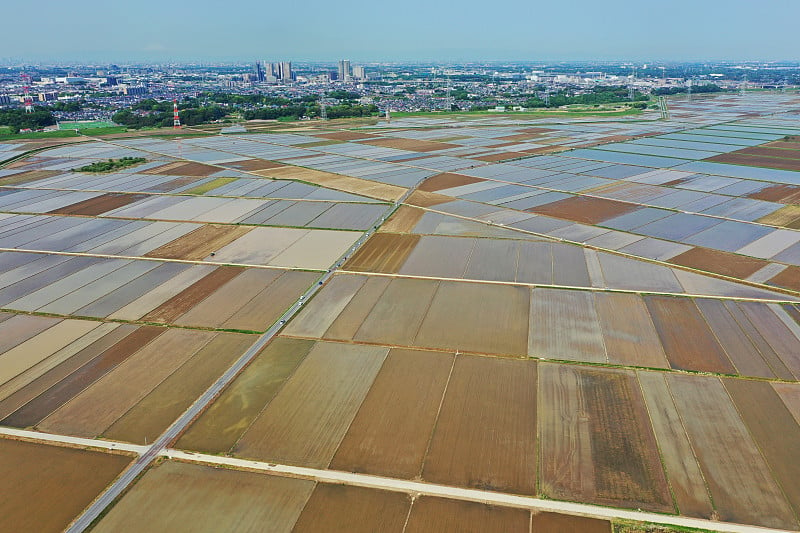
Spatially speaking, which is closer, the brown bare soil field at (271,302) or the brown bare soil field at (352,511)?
the brown bare soil field at (352,511)

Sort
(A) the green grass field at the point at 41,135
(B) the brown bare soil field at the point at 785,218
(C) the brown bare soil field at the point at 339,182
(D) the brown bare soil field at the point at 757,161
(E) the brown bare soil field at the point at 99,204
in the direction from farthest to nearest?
(A) the green grass field at the point at 41,135
(D) the brown bare soil field at the point at 757,161
(C) the brown bare soil field at the point at 339,182
(E) the brown bare soil field at the point at 99,204
(B) the brown bare soil field at the point at 785,218

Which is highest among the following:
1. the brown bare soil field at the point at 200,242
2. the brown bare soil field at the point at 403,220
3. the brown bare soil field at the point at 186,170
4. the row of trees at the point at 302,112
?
the row of trees at the point at 302,112

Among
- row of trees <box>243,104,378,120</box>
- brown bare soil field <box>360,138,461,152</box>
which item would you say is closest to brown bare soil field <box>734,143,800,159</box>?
brown bare soil field <box>360,138,461,152</box>

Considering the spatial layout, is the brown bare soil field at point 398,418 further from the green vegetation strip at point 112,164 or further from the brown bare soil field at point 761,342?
the green vegetation strip at point 112,164

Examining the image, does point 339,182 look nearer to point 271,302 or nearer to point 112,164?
point 271,302

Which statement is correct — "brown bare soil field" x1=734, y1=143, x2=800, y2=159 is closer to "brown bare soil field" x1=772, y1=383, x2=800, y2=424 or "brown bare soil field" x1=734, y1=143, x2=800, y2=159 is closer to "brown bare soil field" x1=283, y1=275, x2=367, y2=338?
"brown bare soil field" x1=772, y1=383, x2=800, y2=424

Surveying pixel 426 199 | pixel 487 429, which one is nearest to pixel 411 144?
pixel 426 199

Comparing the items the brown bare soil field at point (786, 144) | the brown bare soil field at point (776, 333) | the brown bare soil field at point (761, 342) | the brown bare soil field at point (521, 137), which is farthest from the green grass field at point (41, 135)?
the brown bare soil field at point (786, 144)
